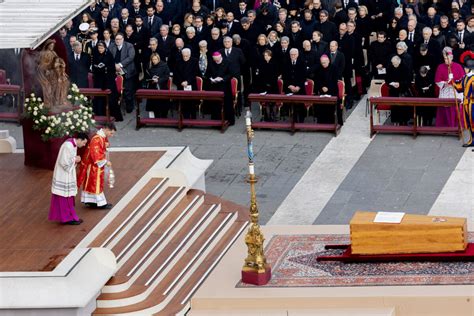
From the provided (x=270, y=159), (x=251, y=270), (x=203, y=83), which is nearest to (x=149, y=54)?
(x=203, y=83)

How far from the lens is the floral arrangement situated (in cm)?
2595

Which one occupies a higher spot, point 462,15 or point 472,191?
point 462,15

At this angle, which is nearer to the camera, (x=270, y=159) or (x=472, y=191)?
(x=472, y=191)

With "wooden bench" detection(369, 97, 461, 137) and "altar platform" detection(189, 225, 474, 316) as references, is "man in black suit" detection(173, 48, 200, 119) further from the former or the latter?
"altar platform" detection(189, 225, 474, 316)

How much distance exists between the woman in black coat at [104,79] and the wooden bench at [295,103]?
288 cm

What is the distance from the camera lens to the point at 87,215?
24656 mm

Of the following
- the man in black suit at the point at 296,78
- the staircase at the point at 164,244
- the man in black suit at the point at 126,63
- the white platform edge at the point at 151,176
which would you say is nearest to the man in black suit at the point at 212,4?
the man in black suit at the point at 126,63

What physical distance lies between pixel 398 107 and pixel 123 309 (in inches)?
430

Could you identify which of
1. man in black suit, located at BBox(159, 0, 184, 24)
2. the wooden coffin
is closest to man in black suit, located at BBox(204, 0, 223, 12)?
man in black suit, located at BBox(159, 0, 184, 24)

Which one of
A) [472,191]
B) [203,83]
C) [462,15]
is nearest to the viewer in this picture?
[472,191]

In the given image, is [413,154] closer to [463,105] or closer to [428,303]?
[463,105]

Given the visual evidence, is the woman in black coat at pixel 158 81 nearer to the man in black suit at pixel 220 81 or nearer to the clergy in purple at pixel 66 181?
the man in black suit at pixel 220 81

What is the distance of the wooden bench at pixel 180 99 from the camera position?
31.8 m

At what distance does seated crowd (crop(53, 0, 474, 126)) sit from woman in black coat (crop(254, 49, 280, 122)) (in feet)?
0.07
